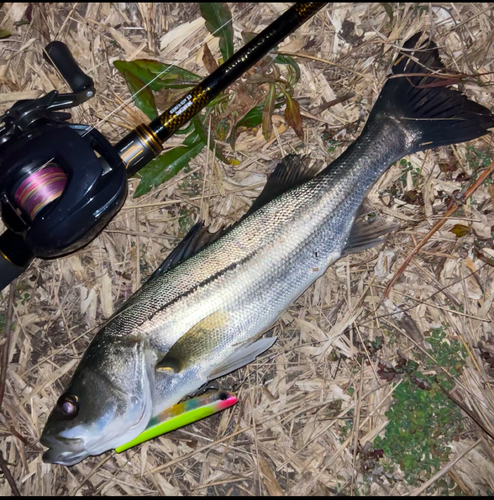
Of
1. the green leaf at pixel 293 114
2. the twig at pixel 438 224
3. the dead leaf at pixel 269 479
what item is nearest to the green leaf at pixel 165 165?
the green leaf at pixel 293 114

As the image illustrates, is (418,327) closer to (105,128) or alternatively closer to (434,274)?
(434,274)

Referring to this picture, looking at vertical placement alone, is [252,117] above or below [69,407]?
above

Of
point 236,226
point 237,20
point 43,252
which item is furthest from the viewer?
point 237,20

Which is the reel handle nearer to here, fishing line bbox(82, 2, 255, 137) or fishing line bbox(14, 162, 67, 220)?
fishing line bbox(82, 2, 255, 137)

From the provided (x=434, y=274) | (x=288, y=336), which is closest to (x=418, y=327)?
(x=434, y=274)

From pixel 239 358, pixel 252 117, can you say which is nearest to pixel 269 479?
pixel 239 358

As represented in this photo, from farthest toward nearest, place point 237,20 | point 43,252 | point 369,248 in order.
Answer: point 237,20 < point 369,248 < point 43,252

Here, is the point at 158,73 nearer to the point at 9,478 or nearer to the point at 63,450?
the point at 63,450

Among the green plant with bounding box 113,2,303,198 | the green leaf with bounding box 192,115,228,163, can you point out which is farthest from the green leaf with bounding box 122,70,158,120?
the green leaf with bounding box 192,115,228,163
